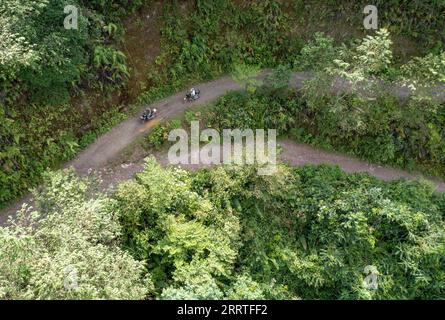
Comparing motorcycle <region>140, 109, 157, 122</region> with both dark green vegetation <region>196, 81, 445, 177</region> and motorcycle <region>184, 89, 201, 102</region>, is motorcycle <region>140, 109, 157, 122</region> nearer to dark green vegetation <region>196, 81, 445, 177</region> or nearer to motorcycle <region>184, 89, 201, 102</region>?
motorcycle <region>184, 89, 201, 102</region>

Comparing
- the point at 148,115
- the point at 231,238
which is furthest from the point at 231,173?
the point at 148,115

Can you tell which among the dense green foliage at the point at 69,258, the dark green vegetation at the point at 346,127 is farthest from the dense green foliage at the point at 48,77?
the dark green vegetation at the point at 346,127

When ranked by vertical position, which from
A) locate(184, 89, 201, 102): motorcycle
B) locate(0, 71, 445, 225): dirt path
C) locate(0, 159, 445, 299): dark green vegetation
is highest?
locate(184, 89, 201, 102): motorcycle

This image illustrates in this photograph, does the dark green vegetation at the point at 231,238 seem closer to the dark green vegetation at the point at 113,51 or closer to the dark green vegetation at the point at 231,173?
the dark green vegetation at the point at 231,173

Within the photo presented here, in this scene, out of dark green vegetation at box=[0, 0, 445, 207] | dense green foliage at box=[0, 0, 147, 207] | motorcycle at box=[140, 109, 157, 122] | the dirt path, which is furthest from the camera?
motorcycle at box=[140, 109, 157, 122]

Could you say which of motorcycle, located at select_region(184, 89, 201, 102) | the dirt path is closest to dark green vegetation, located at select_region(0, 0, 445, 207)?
the dirt path
